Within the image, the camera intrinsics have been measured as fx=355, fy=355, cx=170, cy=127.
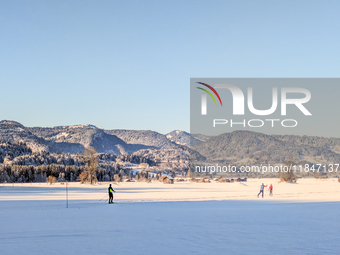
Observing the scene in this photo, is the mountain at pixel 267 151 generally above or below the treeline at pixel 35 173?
above

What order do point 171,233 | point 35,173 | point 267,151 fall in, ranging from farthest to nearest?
point 267,151 → point 35,173 → point 171,233

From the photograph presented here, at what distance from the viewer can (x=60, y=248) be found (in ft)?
32.7

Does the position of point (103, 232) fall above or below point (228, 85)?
below

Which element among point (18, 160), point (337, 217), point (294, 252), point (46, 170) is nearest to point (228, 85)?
point (337, 217)

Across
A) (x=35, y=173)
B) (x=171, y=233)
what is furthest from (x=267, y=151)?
(x=171, y=233)

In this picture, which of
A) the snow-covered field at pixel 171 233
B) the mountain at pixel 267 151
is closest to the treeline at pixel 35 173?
the snow-covered field at pixel 171 233

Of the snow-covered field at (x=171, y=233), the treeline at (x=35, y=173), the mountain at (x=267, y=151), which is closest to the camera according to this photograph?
the snow-covered field at (x=171, y=233)

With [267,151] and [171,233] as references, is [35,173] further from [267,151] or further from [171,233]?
[267,151]

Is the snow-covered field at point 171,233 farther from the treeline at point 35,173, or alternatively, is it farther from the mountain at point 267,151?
the mountain at point 267,151

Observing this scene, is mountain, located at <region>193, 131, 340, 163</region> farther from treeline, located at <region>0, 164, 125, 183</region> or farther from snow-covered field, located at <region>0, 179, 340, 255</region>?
snow-covered field, located at <region>0, 179, 340, 255</region>

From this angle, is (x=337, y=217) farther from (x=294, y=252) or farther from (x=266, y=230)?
(x=294, y=252)

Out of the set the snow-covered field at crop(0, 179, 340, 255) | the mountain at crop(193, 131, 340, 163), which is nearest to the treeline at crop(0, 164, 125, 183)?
the snow-covered field at crop(0, 179, 340, 255)

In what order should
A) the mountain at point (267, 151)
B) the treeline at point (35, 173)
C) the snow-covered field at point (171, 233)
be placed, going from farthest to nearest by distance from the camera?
the mountain at point (267, 151) → the treeline at point (35, 173) → the snow-covered field at point (171, 233)

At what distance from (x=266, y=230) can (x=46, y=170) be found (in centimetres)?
9947
